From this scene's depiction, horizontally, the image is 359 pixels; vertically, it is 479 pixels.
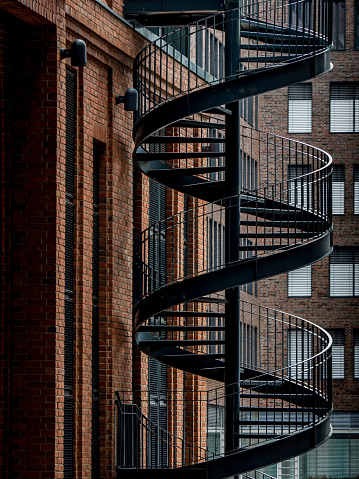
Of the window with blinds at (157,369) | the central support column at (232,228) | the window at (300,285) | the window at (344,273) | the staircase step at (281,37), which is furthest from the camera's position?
the window at (300,285)

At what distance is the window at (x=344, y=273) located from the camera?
45.5 metres

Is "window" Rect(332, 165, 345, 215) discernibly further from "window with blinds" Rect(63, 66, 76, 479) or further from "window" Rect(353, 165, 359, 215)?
"window with blinds" Rect(63, 66, 76, 479)

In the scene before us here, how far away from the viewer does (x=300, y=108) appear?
47.0 meters

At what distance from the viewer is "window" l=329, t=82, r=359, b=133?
46438 millimetres

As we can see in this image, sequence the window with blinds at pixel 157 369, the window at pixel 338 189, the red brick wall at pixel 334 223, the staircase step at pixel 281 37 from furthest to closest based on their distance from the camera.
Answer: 1. the window at pixel 338 189
2. the red brick wall at pixel 334 223
3. the window with blinds at pixel 157 369
4. the staircase step at pixel 281 37

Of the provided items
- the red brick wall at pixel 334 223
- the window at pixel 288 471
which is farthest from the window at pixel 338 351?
the window at pixel 288 471

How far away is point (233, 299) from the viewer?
53.5 ft

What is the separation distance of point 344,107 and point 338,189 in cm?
321

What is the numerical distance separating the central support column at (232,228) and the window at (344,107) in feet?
99.5

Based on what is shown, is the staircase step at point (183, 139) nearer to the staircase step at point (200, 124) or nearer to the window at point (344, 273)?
the staircase step at point (200, 124)

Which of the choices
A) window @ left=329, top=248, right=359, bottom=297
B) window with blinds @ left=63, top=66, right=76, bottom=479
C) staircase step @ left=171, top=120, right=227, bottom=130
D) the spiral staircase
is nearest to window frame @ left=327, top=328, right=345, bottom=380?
window @ left=329, top=248, right=359, bottom=297

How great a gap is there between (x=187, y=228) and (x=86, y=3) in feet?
20.9
